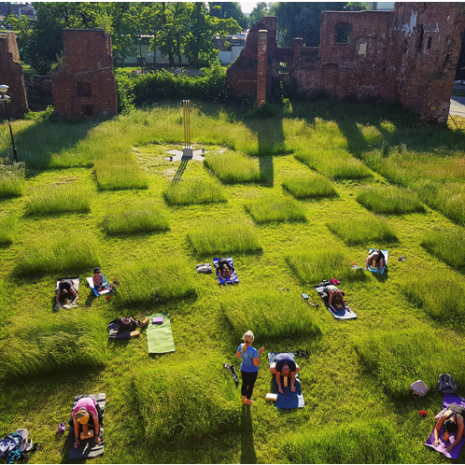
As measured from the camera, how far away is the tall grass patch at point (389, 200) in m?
12.4

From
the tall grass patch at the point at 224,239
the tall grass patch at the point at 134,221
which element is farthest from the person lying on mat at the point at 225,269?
the tall grass patch at the point at 134,221

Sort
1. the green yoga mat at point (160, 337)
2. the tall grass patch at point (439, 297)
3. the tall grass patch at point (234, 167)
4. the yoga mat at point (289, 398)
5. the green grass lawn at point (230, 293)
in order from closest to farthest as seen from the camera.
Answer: the green grass lawn at point (230, 293) → the yoga mat at point (289, 398) → the green yoga mat at point (160, 337) → the tall grass patch at point (439, 297) → the tall grass patch at point (234, 167)

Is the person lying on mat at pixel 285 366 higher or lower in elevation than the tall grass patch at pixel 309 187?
lower

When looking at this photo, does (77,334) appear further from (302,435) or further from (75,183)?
(75,183)

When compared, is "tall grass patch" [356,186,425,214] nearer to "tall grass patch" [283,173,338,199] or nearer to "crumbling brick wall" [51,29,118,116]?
"tall grass patch" [283,173,338,199]

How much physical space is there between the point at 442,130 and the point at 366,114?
4480 millimetres

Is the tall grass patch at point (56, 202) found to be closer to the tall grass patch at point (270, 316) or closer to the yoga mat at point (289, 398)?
the tall grass patch at point (270, 316)

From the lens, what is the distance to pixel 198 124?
20.8 m

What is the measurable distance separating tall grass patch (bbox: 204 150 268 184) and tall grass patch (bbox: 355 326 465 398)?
8.43 metres

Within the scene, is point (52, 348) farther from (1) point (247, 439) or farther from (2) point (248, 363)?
(1) point (247, 439)

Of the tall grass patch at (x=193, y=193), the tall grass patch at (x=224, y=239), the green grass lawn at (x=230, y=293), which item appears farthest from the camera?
the tall grass patch at (x=193, y=193)

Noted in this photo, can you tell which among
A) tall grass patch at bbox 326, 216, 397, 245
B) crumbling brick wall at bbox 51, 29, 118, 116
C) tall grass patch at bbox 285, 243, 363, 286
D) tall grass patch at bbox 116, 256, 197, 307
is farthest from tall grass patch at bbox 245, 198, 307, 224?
crumbling brick wall at bbox 51, 29, 118, 116

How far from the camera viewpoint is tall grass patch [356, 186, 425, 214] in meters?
12.4

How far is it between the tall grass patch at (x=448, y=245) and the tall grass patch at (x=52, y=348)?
7733mm
